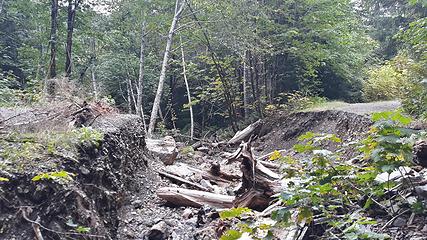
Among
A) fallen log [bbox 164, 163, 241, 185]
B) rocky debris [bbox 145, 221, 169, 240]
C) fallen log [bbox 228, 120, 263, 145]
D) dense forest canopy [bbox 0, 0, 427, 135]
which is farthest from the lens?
dense forest canopy [bbox 0, 0, 427, 135]

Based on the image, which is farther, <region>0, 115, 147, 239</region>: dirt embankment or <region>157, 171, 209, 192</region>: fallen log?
<region>157, 171, 209, 192</region>: fallen log

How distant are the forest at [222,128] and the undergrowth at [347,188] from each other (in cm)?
1

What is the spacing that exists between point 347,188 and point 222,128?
41.9 ft

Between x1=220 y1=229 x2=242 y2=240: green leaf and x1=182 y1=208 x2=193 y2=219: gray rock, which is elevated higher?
x1=220 y1=229 x2=242 y2=240: green leaf

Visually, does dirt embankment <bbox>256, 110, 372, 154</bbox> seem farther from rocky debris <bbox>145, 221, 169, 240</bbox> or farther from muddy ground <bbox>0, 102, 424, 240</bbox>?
rocky debris <bbox>145, 221, 169, 240</bbox>

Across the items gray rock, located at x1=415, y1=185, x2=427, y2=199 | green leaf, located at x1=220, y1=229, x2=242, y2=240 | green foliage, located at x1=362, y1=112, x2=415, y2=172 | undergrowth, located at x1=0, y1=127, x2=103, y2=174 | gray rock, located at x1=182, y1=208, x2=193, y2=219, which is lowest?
gray rock, located at x1=182, y1=208, x2=193, y2=219

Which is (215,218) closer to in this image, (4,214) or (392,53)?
(4,214)

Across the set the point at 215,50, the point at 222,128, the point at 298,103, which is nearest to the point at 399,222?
the point at 298,103

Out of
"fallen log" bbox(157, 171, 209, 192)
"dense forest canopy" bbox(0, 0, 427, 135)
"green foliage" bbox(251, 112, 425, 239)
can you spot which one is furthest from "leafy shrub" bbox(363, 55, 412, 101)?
"green foliage" bbox(251, 112, 425, 239)

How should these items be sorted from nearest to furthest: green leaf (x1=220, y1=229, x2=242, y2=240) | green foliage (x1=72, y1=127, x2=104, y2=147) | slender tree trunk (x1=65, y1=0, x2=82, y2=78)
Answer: green leaf (x1=220, y1=229, x2=242, y2=240)
green foliage (x1=72, y1=127, x2=104, y2=147)
slender tree trunk (x1=65, y1=0, x2=82, y2=78)

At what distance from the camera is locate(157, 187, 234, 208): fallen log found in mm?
5520

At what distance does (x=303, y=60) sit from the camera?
43.4 feet

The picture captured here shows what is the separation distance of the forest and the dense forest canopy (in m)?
0.07

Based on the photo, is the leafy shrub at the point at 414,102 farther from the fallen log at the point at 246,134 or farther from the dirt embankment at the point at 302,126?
the fallen log at the point at 246,134
